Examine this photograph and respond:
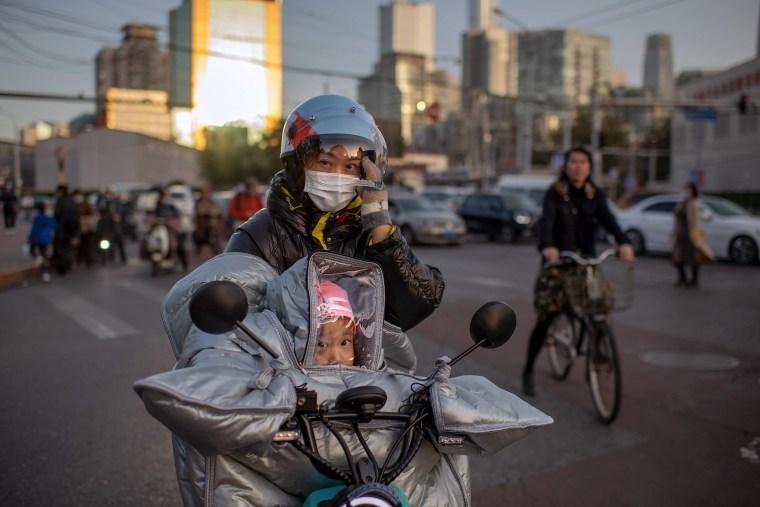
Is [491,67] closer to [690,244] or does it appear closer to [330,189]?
[690,244]

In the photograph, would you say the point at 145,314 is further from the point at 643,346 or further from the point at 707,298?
the point at 707,298

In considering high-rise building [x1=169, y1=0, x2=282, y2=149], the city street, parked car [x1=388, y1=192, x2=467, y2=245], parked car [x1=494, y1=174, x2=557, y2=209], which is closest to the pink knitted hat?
the city street

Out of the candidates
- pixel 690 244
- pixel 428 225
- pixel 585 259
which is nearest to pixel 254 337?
pixel 585 259

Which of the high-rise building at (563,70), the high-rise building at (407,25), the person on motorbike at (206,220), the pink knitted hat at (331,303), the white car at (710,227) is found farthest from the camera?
the high-rise building at (407,25)

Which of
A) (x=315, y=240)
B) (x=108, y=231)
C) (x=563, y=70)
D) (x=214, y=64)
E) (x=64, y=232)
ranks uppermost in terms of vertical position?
(x=563, y=70)

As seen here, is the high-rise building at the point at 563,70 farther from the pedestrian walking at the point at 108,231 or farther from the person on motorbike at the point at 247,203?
the person on motorbike at the point at 247,203

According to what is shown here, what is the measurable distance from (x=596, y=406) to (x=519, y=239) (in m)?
19.4

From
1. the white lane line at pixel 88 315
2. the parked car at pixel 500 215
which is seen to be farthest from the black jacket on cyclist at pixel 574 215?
the parked car at pixel 500 215

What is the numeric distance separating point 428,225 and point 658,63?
18079 cm

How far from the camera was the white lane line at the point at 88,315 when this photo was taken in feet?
26.9

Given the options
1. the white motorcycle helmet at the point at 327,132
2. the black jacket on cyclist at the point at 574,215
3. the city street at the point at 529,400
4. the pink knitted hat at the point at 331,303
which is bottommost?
the city street at the point at 529,400

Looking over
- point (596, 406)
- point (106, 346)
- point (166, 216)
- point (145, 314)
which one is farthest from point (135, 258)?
point (596, 406)

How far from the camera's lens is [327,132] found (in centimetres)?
238

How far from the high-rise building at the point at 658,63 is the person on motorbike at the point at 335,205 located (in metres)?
188
